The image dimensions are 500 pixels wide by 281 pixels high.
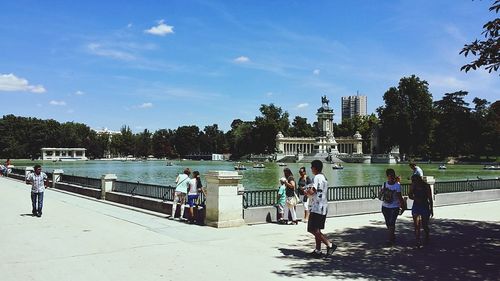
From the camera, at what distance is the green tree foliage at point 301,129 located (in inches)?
6393

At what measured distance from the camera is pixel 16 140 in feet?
510

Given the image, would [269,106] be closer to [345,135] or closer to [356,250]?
[345,135]

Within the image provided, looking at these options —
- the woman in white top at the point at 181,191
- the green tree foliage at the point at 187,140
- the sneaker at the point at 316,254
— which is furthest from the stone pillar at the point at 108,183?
the green tree foliage at the point at 187,140

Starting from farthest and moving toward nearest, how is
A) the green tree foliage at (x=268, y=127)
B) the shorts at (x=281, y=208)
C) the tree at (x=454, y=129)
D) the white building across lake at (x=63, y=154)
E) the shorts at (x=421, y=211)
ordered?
1. the white building across lake at (x=63, y=154)
2. the green tree foliage at (x=268, y=127)
3. the tree at (x=454, y=129)
4. the shorts at (x=281, y=208)
5. the shorts at (x=421, y=211)

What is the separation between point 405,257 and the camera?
33.0 feet

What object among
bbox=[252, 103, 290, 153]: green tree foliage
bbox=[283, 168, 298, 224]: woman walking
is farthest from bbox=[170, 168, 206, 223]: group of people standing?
bbox=[252, 103, 290, 153]: green tree foliage

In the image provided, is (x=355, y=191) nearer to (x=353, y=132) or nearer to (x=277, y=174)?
(x=277, y=174)

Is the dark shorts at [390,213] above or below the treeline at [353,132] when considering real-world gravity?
below

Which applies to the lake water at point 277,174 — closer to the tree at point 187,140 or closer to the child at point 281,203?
the child at point 281,203

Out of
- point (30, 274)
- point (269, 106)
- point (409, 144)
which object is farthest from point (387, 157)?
point (30, 274)

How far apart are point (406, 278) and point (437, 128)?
110 metres

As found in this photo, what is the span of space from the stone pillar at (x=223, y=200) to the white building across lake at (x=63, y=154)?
16008cm

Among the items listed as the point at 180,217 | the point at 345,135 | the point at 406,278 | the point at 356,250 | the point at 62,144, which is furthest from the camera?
the point at 62,144

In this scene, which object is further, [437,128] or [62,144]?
[62,144]
